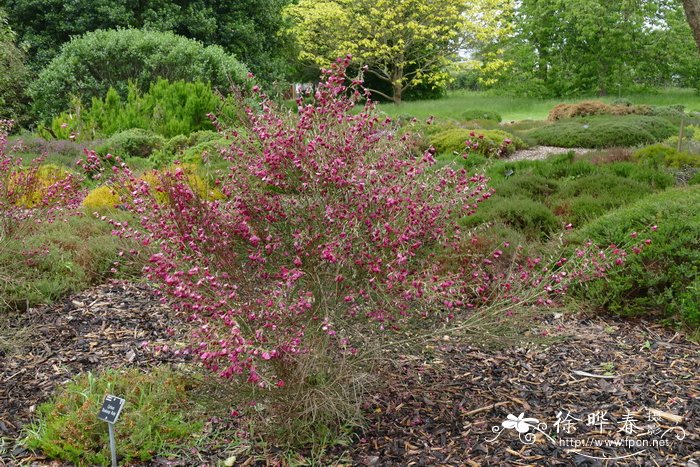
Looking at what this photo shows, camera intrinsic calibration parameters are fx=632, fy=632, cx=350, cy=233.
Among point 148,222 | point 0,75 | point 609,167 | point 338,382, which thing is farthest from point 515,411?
point 0,75

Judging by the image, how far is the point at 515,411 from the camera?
3.25 meters

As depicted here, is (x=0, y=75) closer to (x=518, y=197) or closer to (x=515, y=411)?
(x=518, y=197)

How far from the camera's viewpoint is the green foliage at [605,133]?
509 inches

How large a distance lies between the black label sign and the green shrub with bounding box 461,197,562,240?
4175mm

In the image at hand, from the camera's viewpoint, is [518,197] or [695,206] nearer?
[695,206]

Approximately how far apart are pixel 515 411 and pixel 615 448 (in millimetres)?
509

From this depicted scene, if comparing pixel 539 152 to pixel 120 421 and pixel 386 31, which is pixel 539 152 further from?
→ pixel 386 31

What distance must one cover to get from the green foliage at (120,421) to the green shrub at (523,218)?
3.67 metres

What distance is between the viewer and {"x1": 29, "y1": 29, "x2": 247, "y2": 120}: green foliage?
52.8 ft

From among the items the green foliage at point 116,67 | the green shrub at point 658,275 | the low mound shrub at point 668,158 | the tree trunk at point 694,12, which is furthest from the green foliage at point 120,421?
the green foliage at point 116,67

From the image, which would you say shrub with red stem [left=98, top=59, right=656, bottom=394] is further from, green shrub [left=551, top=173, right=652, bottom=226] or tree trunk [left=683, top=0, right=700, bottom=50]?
tree trunk [left=683, top=0, right=700, bottom=50]

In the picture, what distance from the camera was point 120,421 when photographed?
3146mm

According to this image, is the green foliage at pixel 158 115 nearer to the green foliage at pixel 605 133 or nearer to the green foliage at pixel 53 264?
the green foliage at pixel 605 133

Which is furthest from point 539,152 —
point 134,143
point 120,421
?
point 120,421
